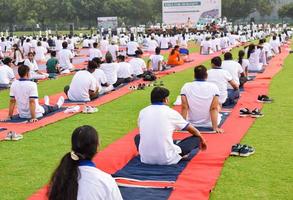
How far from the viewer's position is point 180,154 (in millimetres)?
6000

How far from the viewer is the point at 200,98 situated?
7.31 m

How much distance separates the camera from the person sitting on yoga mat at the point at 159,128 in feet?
18.3

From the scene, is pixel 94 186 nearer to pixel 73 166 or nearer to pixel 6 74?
pixel 73 166

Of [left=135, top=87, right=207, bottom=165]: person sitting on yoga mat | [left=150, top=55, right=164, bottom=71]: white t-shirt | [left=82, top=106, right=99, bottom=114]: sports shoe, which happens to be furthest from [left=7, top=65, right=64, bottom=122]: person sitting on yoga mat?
[left=150, top=55, right=164, bottom=71]: white t-shirt

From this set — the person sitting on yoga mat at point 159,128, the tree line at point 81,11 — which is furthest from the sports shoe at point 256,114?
the tree line at point 81,11

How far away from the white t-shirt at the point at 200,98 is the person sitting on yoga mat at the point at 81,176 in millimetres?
4245

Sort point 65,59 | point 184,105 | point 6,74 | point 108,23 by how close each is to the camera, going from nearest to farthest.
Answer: point 184,105 → point 6,74 → point 65,59 → point 108,23

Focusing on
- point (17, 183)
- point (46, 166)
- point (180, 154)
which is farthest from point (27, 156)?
point (180, 154)

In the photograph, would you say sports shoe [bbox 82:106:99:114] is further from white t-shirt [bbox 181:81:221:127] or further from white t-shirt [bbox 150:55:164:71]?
white t-shirt [bbox 150:55:164:71]

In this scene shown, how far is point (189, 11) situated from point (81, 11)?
15.1m

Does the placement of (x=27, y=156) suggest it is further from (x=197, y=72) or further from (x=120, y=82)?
(x=120, y=82)

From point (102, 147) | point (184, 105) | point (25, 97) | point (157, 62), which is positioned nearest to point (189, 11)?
point (157, 62)

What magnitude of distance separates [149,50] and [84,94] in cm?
1609

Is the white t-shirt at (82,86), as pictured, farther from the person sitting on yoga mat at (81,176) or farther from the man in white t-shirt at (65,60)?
the person sitting on yoga mat at (81,176)
